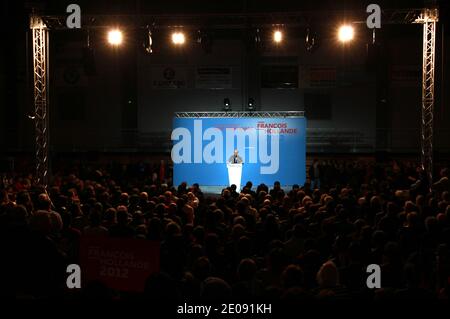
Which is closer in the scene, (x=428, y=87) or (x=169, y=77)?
(x=428, y=87)

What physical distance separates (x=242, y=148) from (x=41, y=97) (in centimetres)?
667

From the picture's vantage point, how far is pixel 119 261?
507 cm

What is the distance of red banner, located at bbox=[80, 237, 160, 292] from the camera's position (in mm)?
4957

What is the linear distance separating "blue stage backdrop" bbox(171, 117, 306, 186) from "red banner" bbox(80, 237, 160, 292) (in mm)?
13497

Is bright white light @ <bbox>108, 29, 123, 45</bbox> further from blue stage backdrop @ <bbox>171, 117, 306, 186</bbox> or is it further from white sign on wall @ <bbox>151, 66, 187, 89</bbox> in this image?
white sign on wall @ <bbox>151, 66, 187, 89</bbox>

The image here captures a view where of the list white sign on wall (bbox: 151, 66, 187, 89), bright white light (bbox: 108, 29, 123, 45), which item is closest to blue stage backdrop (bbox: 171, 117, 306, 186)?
bright white light (bbox: 108, 29, 123, 45)

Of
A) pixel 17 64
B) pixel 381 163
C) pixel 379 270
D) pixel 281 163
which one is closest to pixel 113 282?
pixel 379 270

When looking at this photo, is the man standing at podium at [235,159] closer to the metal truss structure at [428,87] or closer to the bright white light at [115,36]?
the bright white light at [115,36]

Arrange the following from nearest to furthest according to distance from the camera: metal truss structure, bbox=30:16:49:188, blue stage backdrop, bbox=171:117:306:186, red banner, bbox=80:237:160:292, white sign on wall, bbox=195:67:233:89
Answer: red banner, bbox=80:237:160:292
metal truss structure, bbox=30:16:49:188
blue stage backdrop, bbox=171:117:306:186
white sign on wall, bbox=195:67:233:89

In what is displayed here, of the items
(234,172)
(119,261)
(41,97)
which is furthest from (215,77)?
(119,261)

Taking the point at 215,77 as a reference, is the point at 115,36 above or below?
below

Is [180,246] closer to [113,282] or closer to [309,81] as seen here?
[113,282]

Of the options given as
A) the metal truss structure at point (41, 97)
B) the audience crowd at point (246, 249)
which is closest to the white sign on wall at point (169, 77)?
the metal truss structure at point (41, 97)

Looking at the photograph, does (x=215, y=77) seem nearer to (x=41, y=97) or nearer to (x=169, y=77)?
(x=169, y=77)
